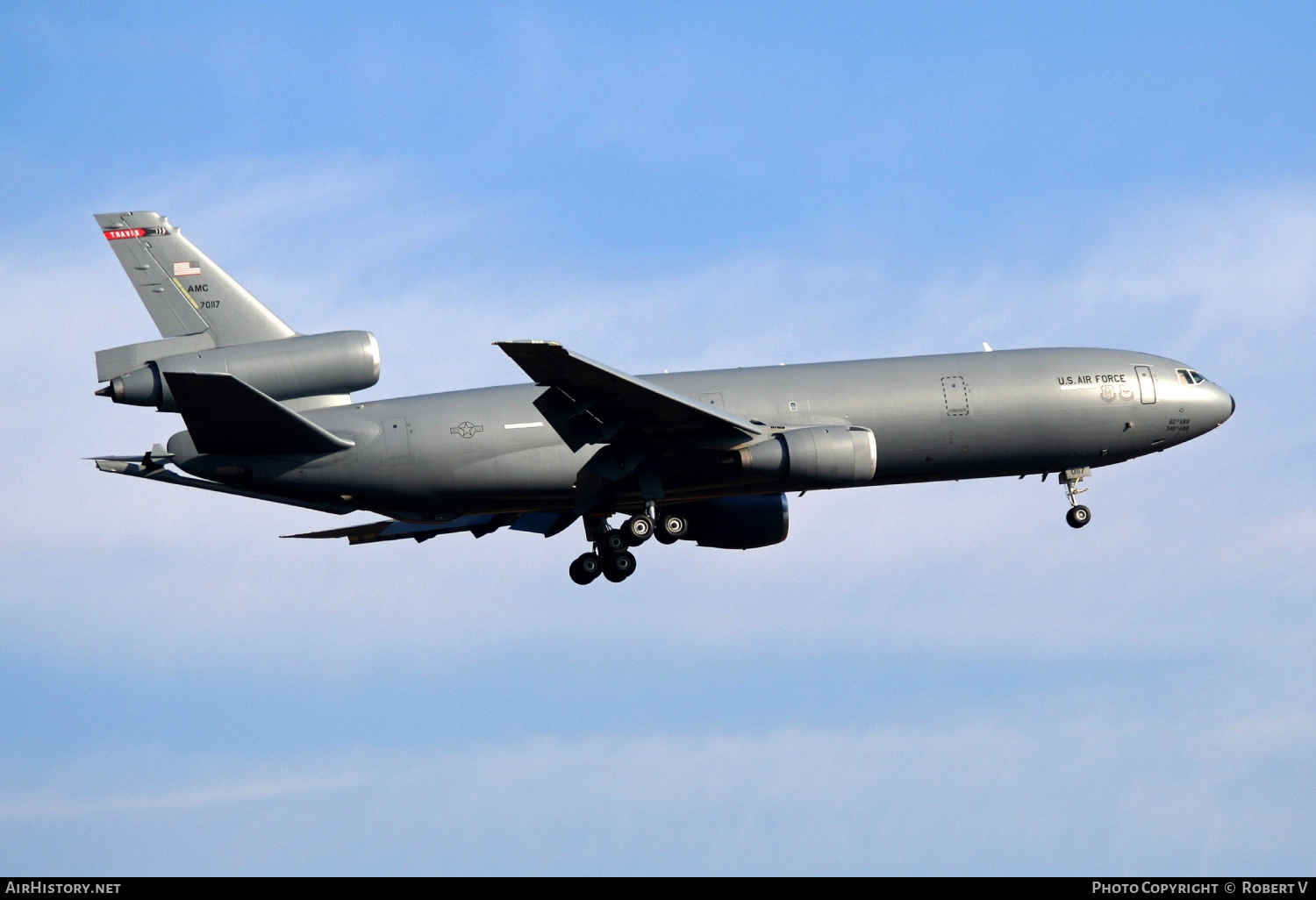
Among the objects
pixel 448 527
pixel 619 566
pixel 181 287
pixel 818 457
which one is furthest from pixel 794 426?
pixel 181 287

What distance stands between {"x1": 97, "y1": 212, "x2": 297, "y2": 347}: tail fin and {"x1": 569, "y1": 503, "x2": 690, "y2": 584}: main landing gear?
9.55m

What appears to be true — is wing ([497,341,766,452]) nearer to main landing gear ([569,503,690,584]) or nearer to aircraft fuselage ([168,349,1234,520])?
aircraft fuselage ([168,349,1234,520])

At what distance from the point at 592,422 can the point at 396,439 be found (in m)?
4.95

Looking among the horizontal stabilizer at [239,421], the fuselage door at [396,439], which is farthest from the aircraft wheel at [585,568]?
the horizontal stabilizer at [239,421]

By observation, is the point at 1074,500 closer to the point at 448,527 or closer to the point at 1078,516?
the point at 1078,516

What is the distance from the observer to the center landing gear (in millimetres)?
38688

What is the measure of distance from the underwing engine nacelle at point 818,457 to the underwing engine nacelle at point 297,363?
9.54 metres

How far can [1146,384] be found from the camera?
3825 cm

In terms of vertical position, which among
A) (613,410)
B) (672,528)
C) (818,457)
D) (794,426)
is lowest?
(672,528)

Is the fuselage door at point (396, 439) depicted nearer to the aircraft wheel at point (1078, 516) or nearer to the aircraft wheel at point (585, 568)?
the aircraft wheel at point (585, 568)

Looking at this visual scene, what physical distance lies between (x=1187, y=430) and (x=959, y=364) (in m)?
6.80

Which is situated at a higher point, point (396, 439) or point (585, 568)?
point (396, 439)
